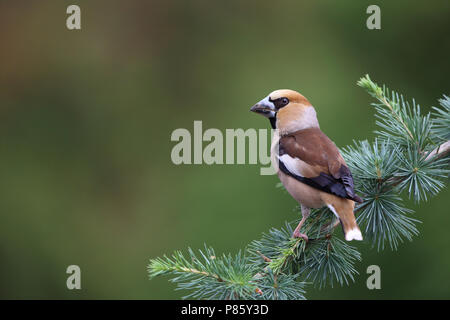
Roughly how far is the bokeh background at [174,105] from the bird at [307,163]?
53.0 inches

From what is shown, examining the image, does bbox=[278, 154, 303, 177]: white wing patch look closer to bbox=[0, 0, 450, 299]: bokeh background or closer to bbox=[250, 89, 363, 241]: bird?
bbox=[250, 89, 363, 241]: bird

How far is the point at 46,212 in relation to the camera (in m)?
5.31

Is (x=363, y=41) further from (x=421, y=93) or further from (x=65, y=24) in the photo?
(x=65, y=24)

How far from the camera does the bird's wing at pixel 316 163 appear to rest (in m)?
2.60

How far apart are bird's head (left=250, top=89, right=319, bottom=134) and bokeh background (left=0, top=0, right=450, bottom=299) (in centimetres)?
131

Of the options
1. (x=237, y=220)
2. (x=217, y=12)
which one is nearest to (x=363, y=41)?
(x=217, y=12)

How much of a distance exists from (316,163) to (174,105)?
2918 millimetres

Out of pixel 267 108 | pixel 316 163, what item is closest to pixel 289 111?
pixel 267 108

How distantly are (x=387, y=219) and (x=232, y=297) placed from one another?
0.88m

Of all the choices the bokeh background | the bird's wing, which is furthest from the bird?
the bokeh background

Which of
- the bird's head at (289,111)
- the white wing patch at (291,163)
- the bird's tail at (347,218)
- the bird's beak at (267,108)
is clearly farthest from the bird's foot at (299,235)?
the bird's beak at (267,108)

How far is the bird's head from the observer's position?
3.24 m

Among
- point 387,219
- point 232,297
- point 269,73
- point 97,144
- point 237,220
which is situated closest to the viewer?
point 232,297

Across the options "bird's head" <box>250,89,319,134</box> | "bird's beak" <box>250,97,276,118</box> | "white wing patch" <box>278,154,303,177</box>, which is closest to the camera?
"white wing patch" <box>278,154,303,177</box>
